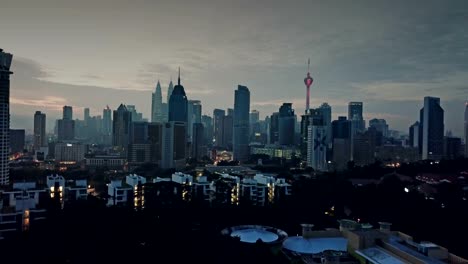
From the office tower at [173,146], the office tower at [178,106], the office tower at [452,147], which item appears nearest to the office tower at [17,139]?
the office tower at [178,106]

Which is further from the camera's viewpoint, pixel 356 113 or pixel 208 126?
pixel 208 126

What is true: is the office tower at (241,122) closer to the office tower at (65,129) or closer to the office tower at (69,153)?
the office tower at (69,153)

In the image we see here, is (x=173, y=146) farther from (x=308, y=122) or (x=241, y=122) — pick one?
(x=241, y=122)

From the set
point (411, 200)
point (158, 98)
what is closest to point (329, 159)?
point (411, 200)

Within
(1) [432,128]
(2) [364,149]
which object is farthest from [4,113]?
(1) [432,128]

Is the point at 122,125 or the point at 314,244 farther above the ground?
the point at 122,125

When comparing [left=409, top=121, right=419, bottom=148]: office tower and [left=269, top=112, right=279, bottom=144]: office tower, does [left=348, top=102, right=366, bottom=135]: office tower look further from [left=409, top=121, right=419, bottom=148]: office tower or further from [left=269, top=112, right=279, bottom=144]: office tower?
[left=269, top=112, right=279, bottom=144]: office tower
